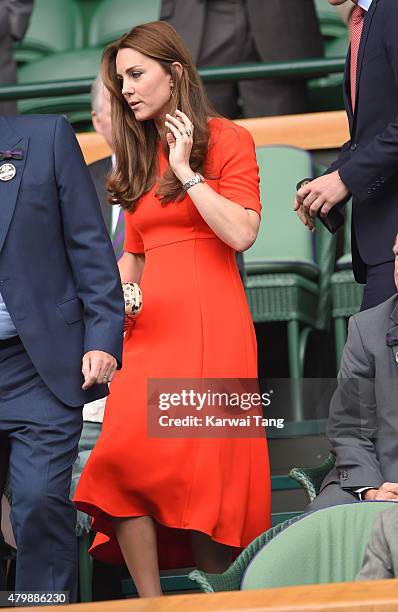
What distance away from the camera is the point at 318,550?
306cm

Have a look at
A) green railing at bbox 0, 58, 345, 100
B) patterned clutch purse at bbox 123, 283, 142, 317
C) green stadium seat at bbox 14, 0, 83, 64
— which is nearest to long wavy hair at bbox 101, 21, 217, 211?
patterned clutch purse at bbox 123, 283, 142, 317

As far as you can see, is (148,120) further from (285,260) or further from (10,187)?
(285,260)

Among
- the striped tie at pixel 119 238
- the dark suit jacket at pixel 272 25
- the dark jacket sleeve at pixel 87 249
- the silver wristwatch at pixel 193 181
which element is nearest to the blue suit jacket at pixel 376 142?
the silver wristwatch at pixel 193 181

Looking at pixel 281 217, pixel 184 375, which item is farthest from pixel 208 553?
pixel 281 217

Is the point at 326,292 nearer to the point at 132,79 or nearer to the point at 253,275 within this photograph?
the point at 253,275

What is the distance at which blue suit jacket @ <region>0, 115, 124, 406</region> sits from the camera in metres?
3.38

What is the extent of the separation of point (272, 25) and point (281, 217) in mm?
1141

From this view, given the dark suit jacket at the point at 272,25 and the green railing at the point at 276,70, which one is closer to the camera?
the green railing at the point at 276,70

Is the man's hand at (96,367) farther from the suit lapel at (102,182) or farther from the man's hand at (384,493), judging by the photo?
the suit lapel at (102,182)

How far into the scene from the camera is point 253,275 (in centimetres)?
546

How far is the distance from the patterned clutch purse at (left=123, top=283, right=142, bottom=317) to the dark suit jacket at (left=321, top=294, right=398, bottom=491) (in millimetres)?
562

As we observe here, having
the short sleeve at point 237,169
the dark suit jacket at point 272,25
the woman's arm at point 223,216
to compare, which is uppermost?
the dark suit jacket at point 272,25

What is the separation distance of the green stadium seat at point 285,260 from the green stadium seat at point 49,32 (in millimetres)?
2518

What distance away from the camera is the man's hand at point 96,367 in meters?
3.35
